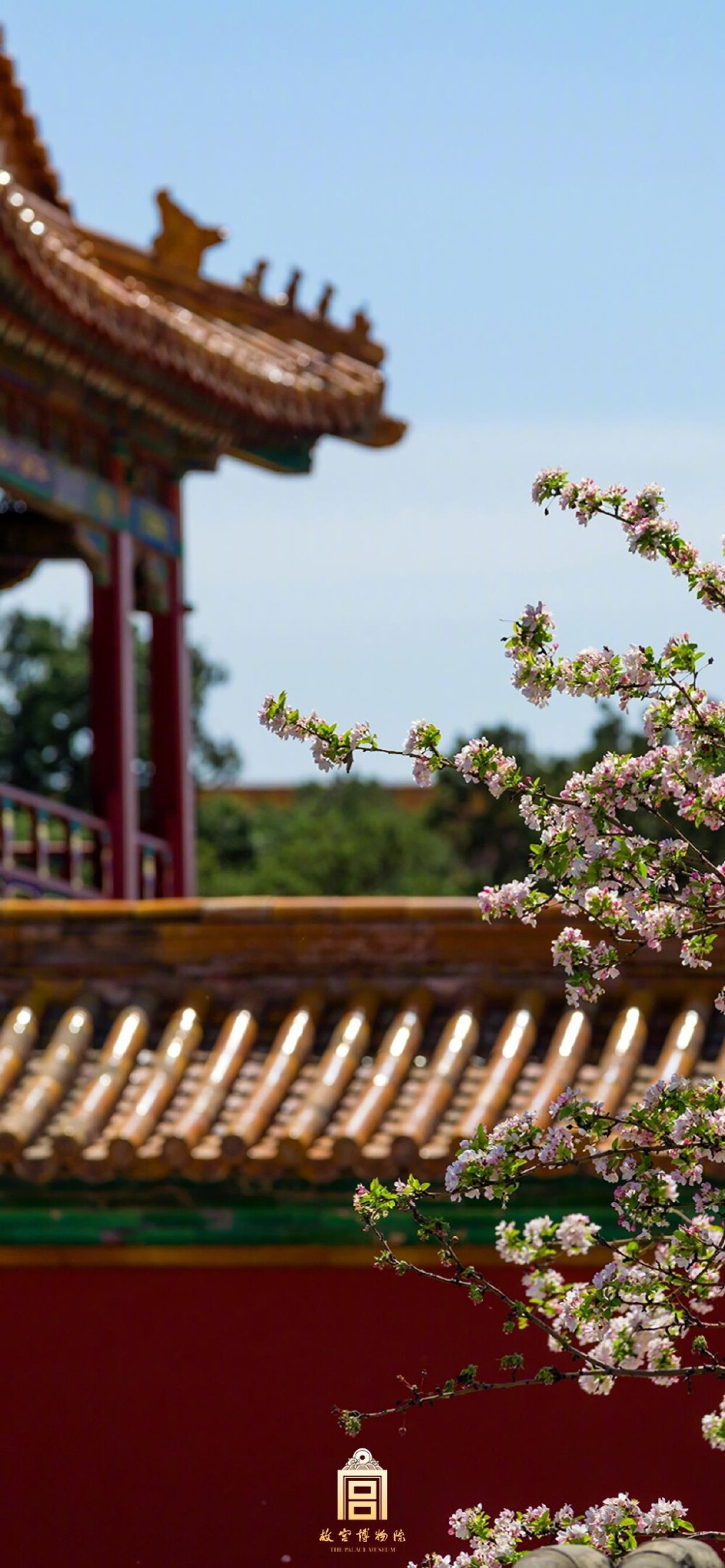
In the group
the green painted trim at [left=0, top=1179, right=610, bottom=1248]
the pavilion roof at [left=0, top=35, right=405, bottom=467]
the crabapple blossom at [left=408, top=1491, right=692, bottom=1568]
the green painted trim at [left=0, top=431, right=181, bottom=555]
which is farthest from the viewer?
the green painted trim at [left=0, top=431, right=181, bottom=555]

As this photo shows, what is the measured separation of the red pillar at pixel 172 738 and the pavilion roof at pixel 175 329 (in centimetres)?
86

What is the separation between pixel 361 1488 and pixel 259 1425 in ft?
0.99

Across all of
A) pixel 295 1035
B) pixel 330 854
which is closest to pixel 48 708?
pixel 330 854

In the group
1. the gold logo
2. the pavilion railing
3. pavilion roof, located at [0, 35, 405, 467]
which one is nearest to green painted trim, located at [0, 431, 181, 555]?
pavilion roof, located at [0, 35, 405, 467]

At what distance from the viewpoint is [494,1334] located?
581cm

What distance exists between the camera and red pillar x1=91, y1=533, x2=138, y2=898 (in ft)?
38.4

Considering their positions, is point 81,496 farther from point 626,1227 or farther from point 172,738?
point 626,1227

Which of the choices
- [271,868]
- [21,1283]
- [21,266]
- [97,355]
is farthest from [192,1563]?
[271,868]

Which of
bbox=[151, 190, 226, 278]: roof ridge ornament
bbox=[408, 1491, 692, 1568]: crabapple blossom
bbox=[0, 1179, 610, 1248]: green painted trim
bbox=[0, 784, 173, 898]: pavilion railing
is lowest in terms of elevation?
bbox=[408, 1491, 692, 1568]: crabapple blossom

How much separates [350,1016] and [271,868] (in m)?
17.9

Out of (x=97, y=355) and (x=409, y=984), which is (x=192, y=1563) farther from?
(x=97, y=355)

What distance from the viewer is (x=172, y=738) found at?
41.3 ft

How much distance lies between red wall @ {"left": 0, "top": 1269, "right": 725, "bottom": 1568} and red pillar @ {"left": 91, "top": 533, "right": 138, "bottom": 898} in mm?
5640

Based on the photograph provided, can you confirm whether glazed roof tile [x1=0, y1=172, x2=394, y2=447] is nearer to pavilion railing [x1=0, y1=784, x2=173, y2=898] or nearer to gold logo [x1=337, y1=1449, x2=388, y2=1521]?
pavilion railing [x1=0, y1=784, x2=173, y2=898]
